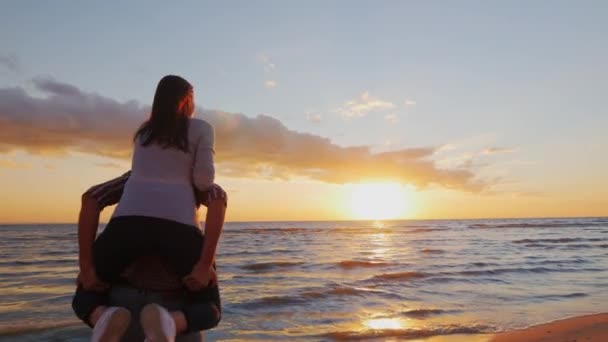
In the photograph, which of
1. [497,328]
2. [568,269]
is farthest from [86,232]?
[568,269]

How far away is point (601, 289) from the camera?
11180mm

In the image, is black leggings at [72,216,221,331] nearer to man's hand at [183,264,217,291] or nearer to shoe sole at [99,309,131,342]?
man's hand at [183,264,217,291]

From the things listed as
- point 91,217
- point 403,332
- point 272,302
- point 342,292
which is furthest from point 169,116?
point 342,292

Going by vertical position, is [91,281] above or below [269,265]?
above

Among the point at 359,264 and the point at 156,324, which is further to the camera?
the point at 359,264

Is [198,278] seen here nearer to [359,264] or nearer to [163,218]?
[163,218]

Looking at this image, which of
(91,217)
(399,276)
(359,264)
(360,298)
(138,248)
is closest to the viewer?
(138,248)

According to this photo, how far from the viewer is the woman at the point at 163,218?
215 cm

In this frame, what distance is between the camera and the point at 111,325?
2.03 metres

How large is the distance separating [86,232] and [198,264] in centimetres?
53

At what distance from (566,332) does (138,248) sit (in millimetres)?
6312

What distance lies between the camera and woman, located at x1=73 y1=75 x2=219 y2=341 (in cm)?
215

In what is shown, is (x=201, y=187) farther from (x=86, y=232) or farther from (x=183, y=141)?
(x=86, y=232)

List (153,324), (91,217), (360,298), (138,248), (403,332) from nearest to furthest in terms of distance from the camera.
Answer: (153,324) → (138,248) → (91,217) → (403,332) → (360,298)
